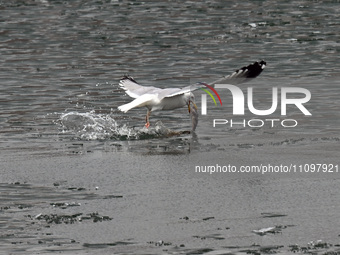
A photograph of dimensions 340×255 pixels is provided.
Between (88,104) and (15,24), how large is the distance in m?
10.6

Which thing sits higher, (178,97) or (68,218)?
(178,97)

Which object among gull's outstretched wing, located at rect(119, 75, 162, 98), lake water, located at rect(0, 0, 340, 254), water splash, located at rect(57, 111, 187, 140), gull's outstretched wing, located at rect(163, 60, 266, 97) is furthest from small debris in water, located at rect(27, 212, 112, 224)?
gull's outstretched wing, located at rect(119, 75, 162, 98)

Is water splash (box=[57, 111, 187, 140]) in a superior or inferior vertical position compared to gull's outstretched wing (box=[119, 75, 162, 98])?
inferior

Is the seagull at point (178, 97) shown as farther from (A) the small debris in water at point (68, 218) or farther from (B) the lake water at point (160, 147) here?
(A) the small debris in water at point (68, 218)

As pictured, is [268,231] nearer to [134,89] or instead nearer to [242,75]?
[242,75]

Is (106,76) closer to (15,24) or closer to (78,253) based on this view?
(15,24)

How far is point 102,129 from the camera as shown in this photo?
12648 mm

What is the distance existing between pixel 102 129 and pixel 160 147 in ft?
4.38

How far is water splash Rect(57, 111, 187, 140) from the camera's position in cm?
1225

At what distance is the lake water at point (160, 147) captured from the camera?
773 centimetres

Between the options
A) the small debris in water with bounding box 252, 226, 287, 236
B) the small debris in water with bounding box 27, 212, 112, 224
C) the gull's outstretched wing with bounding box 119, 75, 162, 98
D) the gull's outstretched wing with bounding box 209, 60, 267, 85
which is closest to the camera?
the small debris in water with bounding box 252, 226, 287, 236

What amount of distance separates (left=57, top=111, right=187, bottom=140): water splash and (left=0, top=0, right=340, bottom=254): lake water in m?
0.03

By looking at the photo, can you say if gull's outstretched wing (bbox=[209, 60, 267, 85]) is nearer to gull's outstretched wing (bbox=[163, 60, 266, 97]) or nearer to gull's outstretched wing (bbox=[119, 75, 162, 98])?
gull's outstretched wing (bbox=[163, 60, 266, 97])
